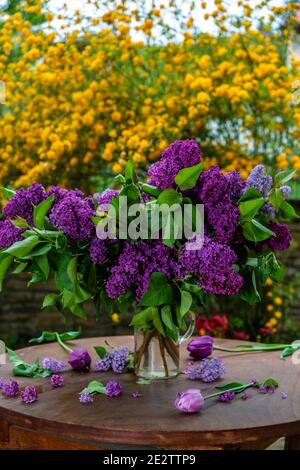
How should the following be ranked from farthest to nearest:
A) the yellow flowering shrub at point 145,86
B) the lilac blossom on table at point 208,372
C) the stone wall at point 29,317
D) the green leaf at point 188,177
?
1. the stone wall at point 29,317
2. the yellow flowering shrub at point 145,86
3. the lilac blossom on table at point 208,372
4. the green leaf at point 188,177

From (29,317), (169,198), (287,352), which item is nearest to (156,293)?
(169,198)

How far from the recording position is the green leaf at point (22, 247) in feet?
4.46

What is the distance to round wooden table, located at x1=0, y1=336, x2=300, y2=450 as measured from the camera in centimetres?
121

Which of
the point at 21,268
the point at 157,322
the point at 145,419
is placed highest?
the point at 21,268

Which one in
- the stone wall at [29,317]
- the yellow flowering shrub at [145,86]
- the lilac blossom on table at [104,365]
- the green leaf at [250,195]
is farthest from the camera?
the stone wall at [29,317]

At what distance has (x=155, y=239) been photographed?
1412mm

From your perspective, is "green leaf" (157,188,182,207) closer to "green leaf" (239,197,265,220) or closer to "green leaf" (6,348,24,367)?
"green leaf" (239,197,265,220)

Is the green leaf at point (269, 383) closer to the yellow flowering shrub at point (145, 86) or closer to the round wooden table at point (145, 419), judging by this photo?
the round wooden table at point (145, 419)

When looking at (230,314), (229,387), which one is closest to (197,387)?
(229,387)

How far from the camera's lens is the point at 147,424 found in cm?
124

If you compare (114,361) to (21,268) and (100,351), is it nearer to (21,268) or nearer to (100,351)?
(100,351)

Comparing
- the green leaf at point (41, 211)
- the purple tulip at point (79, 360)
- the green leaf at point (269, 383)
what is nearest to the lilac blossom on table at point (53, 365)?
the purple tulip at point (79, 360)

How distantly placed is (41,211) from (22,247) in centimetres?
8

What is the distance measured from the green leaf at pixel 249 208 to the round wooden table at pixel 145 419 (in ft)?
1.25
